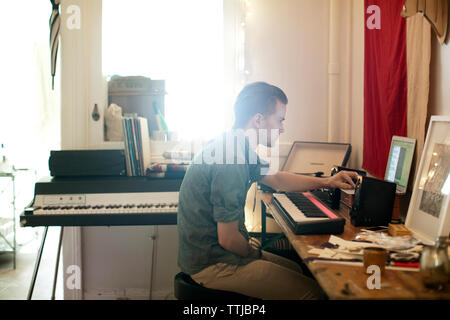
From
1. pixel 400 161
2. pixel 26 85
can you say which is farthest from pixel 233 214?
pixel 26 85

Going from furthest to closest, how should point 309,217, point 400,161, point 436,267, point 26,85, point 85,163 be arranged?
point 26,85 < point 85,163 < point 400,161 < point 309,217 < point 436,267

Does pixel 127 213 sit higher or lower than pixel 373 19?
lower

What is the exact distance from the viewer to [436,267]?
1055 mm

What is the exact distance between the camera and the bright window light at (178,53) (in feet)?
9.80

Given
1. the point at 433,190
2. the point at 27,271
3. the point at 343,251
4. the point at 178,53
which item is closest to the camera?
the point at 343,251

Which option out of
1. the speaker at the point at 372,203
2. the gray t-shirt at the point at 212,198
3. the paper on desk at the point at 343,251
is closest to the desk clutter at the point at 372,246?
the paper on desk at the point at 343,251

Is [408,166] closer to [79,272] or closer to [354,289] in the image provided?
[354,289]

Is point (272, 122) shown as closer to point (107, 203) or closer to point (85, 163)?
point (107, 203)

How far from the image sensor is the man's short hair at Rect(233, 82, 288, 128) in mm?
1786

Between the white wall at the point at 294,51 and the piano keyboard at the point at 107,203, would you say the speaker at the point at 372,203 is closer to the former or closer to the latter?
the piano keyboard at the point at 107,203

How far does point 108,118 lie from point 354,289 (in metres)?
2.29

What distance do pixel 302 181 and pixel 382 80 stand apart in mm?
710
